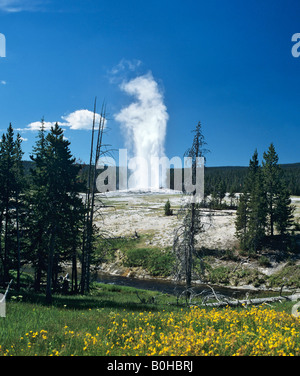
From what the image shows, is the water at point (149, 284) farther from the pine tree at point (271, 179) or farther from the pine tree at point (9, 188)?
the pine tree at point (271, 179)

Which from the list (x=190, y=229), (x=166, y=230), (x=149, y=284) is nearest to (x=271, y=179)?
(x=166, y=230)

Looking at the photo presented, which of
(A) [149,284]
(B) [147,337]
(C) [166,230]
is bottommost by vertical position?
(A) [149,284]

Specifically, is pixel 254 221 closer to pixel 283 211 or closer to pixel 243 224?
pixel 243 224

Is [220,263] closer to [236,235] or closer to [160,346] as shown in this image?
[236,235]

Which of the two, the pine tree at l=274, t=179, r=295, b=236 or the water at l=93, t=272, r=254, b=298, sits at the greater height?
the pine tree at l=274, t=179, r=295, b=236

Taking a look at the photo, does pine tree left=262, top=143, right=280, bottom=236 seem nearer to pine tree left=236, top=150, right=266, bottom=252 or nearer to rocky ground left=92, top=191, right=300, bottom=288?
pine tree left=236, top=150, right=266, bottom=252

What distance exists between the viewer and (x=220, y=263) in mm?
39594

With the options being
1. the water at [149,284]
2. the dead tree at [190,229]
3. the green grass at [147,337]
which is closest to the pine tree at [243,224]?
the water at [149,284]

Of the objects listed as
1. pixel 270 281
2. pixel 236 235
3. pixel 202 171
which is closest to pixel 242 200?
Answer: pixel 236 235

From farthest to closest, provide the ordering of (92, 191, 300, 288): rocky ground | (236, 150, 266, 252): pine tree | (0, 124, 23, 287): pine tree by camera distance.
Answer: (236, 150, 266, 252): pine tree
(92, 191, 300, 288): rocky ground
(0, 124, 23, 287): pine tree

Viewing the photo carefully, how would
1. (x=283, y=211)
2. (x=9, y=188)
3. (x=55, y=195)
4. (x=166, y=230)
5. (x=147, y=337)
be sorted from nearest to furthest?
1. (x=147, y=337)
2. (x=55, y=195)
3. (x=9, y=188)
4. (x=283, y=211)
5. (x=166, y=230)

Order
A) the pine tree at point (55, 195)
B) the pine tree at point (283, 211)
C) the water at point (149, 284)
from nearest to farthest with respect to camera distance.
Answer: the pine tree at point (55, 195) → the water at point (149, 284) → the pine tree at point (283, 211)

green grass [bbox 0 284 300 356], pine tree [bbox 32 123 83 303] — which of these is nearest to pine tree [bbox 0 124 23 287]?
pine tree [bbox 32 123 83 303]
